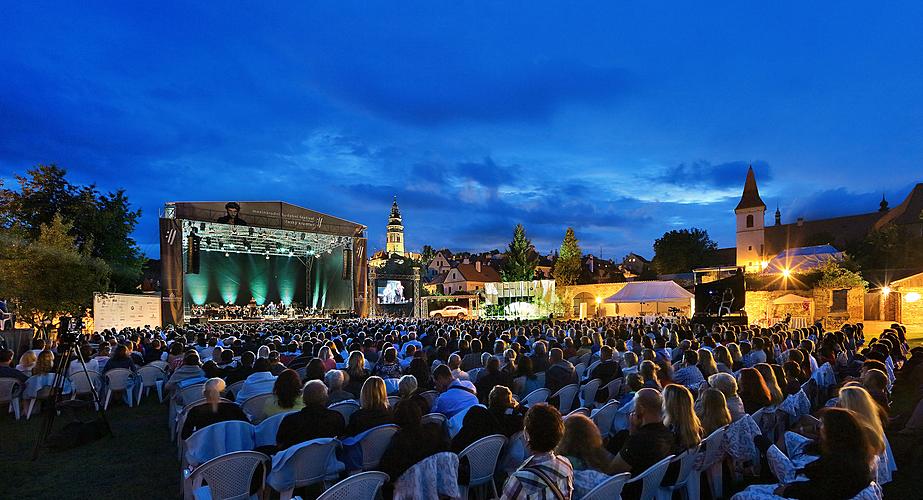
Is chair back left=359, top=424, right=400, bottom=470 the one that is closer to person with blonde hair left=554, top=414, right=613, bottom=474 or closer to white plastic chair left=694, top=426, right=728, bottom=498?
person with blonde hair left=554, top=414, right=613, bottom=474

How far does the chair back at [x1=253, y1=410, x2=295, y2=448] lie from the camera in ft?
14.1

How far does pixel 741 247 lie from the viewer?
5797cm

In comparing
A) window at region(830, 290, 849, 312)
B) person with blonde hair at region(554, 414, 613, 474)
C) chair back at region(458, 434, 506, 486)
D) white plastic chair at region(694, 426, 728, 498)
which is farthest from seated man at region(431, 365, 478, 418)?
window at region(830, 290, 849, 312)

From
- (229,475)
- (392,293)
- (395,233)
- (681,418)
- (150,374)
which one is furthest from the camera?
(395,233)

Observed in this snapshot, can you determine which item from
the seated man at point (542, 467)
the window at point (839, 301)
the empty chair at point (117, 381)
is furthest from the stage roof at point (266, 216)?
the seated man at point (542, 467)

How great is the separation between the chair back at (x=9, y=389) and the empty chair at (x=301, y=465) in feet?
19.9

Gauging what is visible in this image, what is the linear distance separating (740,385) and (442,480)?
319 cm

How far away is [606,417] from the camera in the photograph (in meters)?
4.77

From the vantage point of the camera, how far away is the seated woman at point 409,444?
324cm

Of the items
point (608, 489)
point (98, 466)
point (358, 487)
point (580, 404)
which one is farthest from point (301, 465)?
point (580, 404)

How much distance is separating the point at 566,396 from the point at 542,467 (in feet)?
11.6

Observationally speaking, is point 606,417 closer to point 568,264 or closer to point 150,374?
point 150,374

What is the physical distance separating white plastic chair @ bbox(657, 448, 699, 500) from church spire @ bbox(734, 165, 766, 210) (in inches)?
2385

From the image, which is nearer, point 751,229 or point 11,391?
point 11,391
